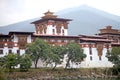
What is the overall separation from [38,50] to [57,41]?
38.3 ft

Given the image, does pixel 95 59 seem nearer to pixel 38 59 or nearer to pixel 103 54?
pixel 103 54

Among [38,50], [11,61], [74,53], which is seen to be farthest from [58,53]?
[11,61]

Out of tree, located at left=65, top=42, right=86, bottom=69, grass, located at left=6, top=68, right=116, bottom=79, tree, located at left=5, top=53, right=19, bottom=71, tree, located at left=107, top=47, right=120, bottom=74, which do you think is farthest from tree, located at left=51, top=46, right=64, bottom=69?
tree, located at left=107, top=47, right=120, bottom=74

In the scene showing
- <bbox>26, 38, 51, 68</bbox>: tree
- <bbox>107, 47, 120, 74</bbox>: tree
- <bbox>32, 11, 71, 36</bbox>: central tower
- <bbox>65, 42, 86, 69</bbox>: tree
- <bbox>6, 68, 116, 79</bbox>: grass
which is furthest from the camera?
<bbox>32, 11, 71, 36</bbox>: central tower

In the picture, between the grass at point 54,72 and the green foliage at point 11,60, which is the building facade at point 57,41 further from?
the green foliage at point 11,60

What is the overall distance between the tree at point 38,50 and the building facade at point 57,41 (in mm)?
4761

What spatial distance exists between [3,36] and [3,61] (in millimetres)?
8680

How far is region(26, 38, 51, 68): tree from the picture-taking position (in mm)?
77269

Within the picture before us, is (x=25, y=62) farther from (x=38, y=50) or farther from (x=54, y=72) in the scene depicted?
(x=54, y=72)

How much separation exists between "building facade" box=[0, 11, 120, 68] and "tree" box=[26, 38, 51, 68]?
4761mm

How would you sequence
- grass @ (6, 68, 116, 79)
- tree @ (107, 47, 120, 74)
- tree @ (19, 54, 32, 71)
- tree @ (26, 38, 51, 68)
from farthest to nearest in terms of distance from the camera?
tree @ (107, 47, 120, 74)
tree @ (26, 38, 51, 68)
tree @ (19, 54, 32, 71)
grass @ (6, 68, 116, 79)

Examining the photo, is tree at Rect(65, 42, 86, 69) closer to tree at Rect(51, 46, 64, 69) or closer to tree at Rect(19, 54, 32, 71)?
tree at Rect(51, 46, 64, 69)

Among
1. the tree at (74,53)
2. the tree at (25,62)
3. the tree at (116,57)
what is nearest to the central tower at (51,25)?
the tree at (74,53)

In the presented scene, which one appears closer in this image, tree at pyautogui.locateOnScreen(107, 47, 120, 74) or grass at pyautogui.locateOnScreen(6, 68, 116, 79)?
grass at pyautogui.locateOnScreen(6, 68, 116, 79)
